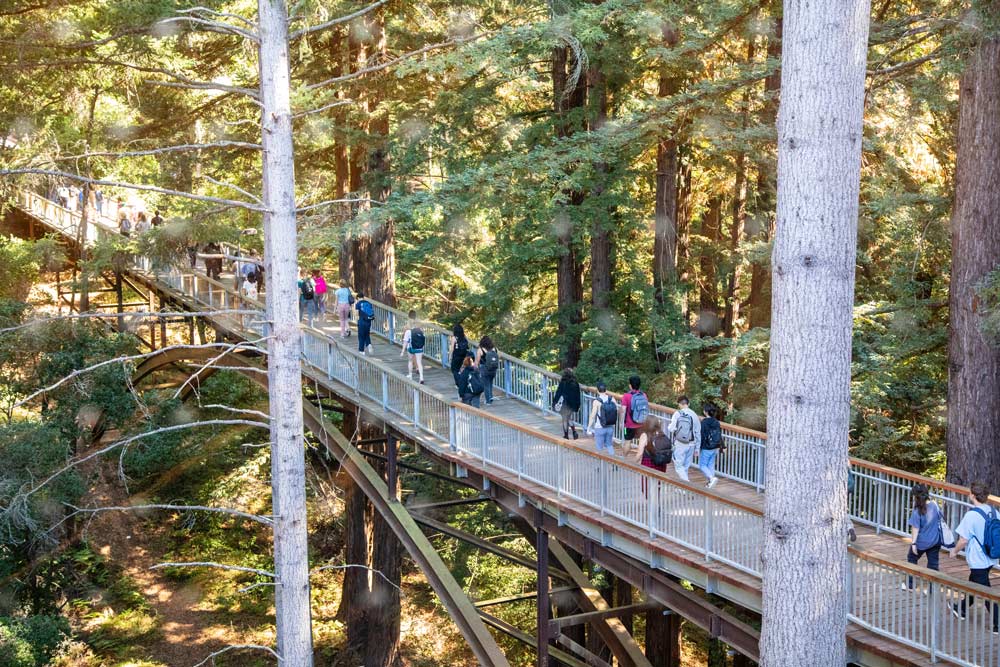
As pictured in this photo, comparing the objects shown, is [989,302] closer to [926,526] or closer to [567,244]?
[926,526]

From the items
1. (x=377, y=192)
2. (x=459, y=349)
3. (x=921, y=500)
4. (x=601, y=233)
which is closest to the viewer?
(x=921, y=500)

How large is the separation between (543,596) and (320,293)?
11.1 metres

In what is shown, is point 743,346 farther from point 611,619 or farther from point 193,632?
point 193,632

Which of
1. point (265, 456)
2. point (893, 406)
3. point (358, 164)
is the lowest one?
point (265, 456)

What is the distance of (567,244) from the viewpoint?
882 inches

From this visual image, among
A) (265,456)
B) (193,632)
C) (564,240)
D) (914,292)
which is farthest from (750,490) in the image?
(265,456)

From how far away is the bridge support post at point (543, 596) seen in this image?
48.6ft

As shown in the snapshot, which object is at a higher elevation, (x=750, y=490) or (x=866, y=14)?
(x=866, y=14)

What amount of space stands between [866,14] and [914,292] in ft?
33.1

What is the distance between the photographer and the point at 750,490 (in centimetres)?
1341

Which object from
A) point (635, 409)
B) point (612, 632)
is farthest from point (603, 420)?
point (612, 632)

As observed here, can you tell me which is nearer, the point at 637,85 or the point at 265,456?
the point at 637,85

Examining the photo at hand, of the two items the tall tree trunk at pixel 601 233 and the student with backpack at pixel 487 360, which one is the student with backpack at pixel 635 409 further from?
the tall tree trunk at pixel 601 233

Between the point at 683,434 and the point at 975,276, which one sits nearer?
the point at 683,434
